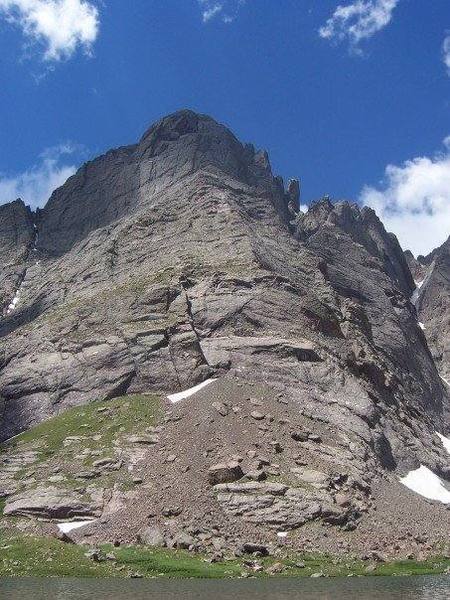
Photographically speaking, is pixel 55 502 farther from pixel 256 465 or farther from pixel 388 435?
pixel 388 435

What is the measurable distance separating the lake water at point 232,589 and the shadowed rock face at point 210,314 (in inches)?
1152

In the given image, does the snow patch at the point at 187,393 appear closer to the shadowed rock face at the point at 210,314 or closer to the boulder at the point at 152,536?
the shadowed rock face at the point at 210,314

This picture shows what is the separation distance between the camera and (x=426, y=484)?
66.8 metres

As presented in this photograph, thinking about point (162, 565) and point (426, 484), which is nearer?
point (162, 565)

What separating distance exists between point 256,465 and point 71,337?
153 ft

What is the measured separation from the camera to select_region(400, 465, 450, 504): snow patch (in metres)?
63.8

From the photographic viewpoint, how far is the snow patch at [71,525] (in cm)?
4708

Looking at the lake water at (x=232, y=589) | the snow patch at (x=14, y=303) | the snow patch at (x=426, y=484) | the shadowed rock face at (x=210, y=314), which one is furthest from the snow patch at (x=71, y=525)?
the snow patch at (x=14, y=303)

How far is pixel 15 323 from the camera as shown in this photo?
119 meters

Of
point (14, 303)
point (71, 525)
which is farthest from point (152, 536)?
point (14, 303)

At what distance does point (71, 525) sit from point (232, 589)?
22172 mm

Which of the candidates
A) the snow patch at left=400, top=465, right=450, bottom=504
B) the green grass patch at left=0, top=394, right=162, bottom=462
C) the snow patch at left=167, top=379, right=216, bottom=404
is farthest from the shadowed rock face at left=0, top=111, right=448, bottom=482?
the green grass patch at left=0, top=394, right=162, bottom=462

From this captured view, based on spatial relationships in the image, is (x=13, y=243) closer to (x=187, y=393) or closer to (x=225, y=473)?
(x=187, y=393)

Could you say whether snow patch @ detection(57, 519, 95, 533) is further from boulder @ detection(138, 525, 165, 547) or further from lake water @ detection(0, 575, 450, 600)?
lake water @ detection(0, 575, 450, 600)
